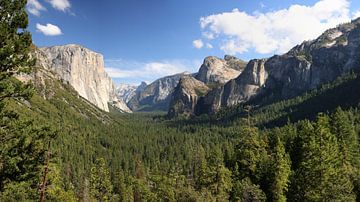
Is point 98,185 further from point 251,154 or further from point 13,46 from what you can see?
point 13,46

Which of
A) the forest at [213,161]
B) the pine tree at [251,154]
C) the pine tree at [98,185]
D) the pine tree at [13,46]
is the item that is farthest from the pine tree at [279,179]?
the pine tree at [13,46]

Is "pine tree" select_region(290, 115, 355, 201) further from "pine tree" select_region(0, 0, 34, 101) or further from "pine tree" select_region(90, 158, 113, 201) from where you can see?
"pine tree" select_region(0, 0, 34, 101)

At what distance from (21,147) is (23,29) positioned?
306 inches

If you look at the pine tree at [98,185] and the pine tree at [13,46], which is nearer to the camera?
the pine tree at [13,46]

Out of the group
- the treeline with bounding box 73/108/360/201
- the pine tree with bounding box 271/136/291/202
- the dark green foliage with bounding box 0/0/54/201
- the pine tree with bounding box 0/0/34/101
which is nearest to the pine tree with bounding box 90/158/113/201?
the treeline with bounding box 73/108/360/201

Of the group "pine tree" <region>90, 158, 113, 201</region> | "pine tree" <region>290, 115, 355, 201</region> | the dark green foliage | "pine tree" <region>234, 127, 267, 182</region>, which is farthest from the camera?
"pine tree" <region>90, 158, 113, 201</region>

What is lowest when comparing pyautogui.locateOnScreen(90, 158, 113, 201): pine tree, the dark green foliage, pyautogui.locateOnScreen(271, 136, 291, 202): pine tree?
pyautogui.locateOnScreen(90, 158, 113, 201): pine tree

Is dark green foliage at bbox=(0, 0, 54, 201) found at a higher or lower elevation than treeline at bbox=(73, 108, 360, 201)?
higher

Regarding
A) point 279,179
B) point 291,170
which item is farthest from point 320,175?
point 291,170

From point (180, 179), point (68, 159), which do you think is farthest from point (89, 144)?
Result: point (180, 179)

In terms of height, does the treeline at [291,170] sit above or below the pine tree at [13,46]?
below

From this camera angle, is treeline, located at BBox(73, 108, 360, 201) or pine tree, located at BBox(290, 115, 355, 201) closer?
pine tree, located at BBox(290, 115, 355, 201)

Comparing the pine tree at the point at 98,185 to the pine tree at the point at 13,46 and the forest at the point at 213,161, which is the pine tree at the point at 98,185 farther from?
the pine tree at the point at 13,46

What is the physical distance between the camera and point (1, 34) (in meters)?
20.5
